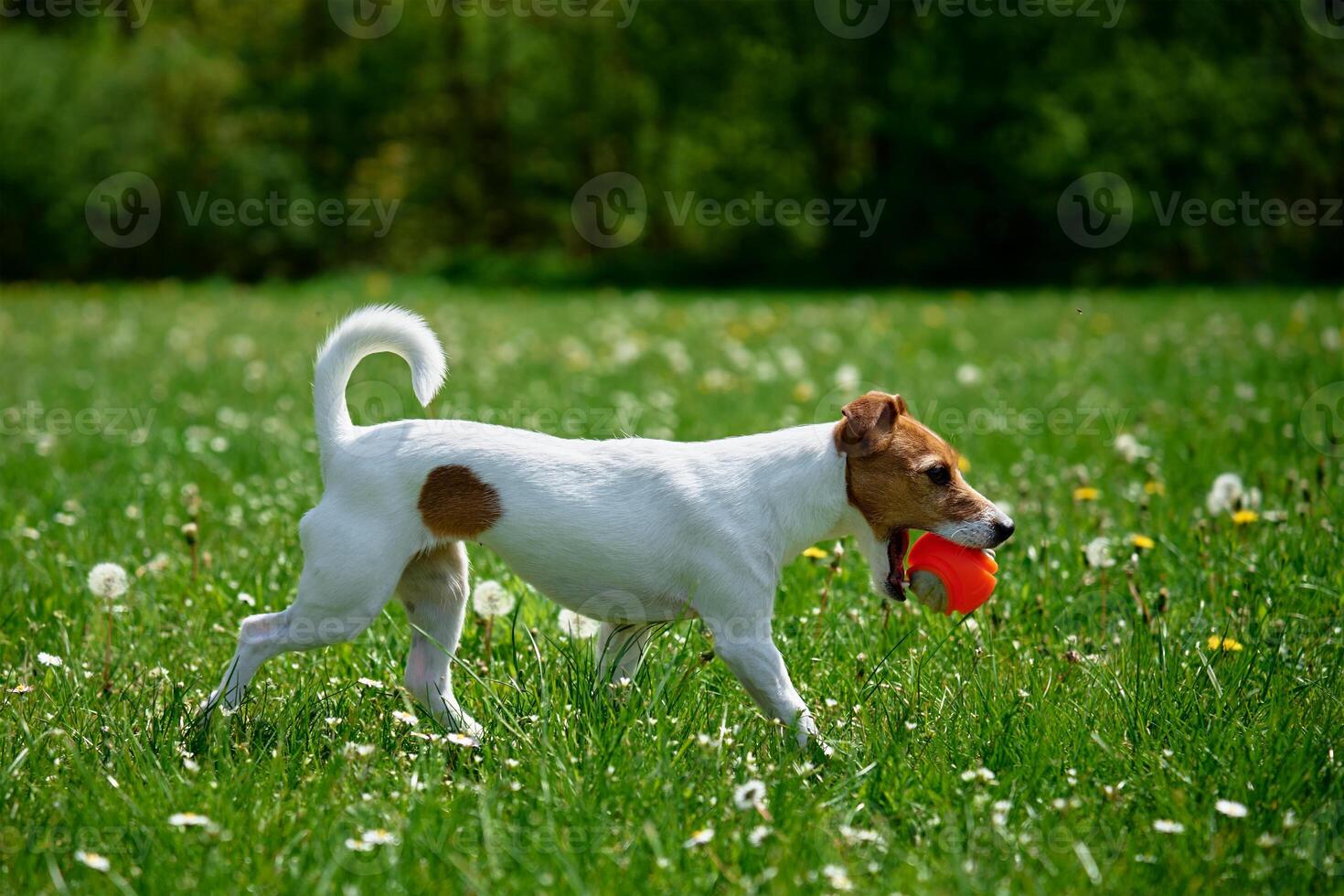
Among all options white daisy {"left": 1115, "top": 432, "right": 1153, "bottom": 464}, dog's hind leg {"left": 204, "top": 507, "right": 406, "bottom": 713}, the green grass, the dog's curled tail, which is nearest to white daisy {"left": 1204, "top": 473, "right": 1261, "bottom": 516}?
the green grass

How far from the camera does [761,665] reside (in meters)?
3.07

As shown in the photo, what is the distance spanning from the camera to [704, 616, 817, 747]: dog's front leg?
10.1 ft

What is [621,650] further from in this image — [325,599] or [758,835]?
[758,835]

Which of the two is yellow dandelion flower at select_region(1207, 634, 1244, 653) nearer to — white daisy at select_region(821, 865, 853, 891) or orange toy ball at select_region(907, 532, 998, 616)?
orange toy ball at select_region(907, 532, 998, 616)

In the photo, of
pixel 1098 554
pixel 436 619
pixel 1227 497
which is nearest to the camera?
pixel 436 619

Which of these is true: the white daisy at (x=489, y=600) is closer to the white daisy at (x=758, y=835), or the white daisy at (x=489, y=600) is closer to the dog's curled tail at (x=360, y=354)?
the dog's curled tail at (x=360, y=354)

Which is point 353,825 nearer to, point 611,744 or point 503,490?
point 611,744

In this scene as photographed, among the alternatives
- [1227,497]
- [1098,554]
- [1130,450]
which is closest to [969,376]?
[1130,450]

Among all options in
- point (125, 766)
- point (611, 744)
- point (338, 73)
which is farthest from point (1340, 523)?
point (338, 73)

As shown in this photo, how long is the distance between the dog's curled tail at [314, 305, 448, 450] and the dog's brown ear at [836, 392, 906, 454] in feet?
3.45

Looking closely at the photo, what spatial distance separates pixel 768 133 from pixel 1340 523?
19.1 m

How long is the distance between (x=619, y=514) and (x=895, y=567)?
74 cm

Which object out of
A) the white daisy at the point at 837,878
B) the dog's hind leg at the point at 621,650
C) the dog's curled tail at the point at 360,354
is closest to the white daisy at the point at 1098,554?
the dog's hind leg at the point at 621,650

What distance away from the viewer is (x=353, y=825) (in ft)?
8.84
